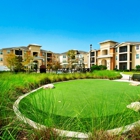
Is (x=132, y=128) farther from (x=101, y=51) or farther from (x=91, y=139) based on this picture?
(x=101, y=51)

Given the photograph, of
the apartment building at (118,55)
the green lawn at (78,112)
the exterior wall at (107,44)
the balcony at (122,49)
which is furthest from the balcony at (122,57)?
the green lawn at (78,112)

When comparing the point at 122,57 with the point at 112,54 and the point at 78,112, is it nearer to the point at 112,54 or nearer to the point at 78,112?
the point at 112,54

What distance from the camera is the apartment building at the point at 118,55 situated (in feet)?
115

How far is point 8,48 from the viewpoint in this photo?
42000mm

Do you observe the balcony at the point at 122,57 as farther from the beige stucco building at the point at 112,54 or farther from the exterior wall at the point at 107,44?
the exterior wall at the point at 107,44

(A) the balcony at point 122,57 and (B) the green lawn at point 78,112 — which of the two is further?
(A) the balcony at point 122,57

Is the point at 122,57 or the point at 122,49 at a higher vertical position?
the point at 122,49

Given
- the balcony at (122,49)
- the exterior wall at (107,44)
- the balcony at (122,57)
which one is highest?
the exterior wall at (107,44)

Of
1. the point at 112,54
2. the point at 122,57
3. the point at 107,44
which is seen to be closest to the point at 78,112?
the point at 122,57

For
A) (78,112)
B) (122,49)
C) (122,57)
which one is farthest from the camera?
(122,57)

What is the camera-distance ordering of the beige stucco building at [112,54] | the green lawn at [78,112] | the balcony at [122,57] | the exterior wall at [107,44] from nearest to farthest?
the green lawn at [78,112], the beige stucco building at [112,54], the balcony at [122,57], the exterior wall at [107,44]

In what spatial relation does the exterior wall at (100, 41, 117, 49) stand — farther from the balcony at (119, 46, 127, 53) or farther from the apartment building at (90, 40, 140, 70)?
the balcony at (119, 46, 127, 53)

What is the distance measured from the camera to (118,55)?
124ft

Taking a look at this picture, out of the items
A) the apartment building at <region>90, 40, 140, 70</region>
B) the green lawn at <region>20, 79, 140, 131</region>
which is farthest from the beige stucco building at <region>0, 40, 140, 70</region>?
the green lawn at <region>20, 79, 140, 131</region>
